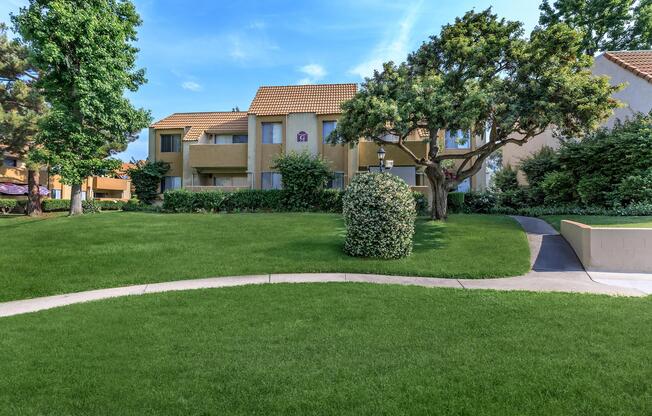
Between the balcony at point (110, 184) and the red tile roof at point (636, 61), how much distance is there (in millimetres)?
52457

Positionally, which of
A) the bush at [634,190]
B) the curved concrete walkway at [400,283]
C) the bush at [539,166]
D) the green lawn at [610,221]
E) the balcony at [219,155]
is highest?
the balcony at [219,155]

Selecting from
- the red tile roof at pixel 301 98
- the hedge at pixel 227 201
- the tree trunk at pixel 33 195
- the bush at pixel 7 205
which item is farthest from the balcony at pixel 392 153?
the bush at pixel 7 205

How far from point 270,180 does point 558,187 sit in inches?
625

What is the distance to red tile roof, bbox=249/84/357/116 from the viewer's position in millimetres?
24594

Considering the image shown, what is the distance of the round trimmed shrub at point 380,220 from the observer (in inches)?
415

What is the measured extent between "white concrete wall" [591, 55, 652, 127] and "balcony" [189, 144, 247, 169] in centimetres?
1957

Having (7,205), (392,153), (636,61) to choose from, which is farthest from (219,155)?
(636,61)

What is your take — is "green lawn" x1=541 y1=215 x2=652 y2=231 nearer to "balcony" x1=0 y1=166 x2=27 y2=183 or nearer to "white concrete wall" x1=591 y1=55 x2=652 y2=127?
"white concrete wall" x1=591 y1=55 x2=652 y2=127

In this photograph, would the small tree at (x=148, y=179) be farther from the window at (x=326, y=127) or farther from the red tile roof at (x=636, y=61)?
the red tile roof at (x=636, y=61)

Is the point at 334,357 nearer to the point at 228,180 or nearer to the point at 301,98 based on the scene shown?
the point at 301,98

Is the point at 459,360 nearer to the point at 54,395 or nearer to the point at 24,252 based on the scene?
the point at 54,395

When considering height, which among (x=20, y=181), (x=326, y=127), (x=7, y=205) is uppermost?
(x=326, y=127)

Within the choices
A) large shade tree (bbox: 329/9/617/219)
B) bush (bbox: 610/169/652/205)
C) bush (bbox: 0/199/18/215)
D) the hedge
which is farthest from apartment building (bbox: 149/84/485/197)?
bush (bbox: 0/199/18/215)

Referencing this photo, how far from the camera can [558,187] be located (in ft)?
58.1
